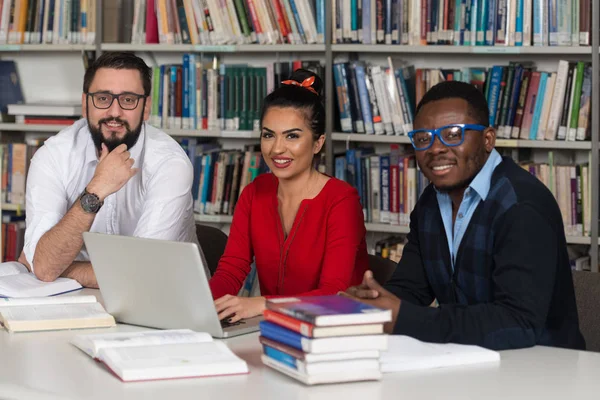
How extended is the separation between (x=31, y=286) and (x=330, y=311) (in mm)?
1123

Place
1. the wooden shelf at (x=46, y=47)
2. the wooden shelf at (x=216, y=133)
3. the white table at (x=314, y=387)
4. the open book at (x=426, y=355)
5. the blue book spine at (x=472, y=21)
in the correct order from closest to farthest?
1. the white table at (x=314, y=387)
2. the open book at (x=426, y=355)
3. the blue book spine at (x=472, y=21)
4. the wooden shelf at (x=216, y=133)
5. the wooden shelf at (x=46, y=47)

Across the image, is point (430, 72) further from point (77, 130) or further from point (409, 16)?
point (77, 130)

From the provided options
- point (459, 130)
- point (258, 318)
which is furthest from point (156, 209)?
point (459, 130)

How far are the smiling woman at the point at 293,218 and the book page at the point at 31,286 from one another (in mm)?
395

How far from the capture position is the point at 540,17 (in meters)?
3.63

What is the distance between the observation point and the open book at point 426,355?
1643 mm

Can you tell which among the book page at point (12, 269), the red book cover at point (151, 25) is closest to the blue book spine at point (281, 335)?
the book page at point (12, 269)

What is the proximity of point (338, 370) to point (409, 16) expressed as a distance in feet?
8.37

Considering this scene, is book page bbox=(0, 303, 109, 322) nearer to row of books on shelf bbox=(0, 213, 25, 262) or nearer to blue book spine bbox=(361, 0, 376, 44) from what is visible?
blue book spine bbox=(361, 0, 376, 44)

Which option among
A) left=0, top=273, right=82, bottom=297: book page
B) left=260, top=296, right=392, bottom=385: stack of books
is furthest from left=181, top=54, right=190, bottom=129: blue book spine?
left=260, top=296, right=392, bottom=385: stack of books

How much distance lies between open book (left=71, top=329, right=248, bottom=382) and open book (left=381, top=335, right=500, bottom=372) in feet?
0.89

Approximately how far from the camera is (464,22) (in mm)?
3752

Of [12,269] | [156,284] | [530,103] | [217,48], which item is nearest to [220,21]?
[217,48]

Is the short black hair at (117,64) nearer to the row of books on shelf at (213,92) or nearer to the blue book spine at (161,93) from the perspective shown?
the row of books on shelf at (213,92)
